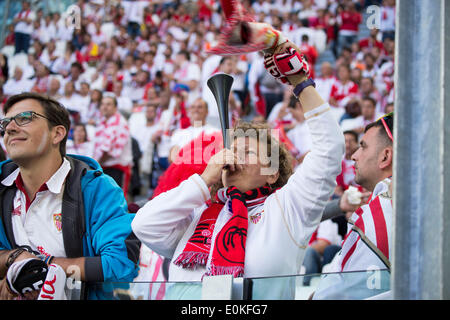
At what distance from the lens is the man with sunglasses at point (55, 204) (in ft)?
7.95

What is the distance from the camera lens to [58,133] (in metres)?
2.70

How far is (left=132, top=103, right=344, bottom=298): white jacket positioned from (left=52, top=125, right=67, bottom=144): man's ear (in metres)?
0.63

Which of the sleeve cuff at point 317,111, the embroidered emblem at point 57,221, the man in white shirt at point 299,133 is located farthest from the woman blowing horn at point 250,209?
the man in white shirt at point 299,133

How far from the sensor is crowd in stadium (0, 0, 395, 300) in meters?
6.70

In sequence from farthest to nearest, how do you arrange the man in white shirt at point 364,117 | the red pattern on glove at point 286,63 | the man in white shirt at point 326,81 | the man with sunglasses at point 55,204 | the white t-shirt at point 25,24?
the white t-shirt at point 25,24 → the man in white shirt at point 326,81 → the man in white shirt at point 364,117 → the man with sunglasses at point 55,204 → the red pattern on glove at point 286,63

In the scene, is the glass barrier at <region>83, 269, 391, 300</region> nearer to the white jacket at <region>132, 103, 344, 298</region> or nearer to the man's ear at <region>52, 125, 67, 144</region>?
the white jacket at <region>132, 103, 344, 298</region>

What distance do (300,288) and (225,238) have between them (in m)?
0.57

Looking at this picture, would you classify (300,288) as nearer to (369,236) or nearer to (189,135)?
(369,236)

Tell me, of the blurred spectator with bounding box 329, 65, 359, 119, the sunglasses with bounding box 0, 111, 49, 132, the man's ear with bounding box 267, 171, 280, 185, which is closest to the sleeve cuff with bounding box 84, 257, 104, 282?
the sunglasses with bounding box 0, 111, 49, 132

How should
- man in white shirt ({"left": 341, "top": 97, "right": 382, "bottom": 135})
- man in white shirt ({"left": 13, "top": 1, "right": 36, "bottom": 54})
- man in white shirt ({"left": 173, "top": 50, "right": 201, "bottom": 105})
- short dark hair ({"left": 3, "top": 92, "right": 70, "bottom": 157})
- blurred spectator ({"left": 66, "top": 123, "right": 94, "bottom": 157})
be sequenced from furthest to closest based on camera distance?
1. man in white shirt ({"left": 13, "top": 1, "right": 36, "bottom": 54})
2. man in white shirt ({"left": 173, "top": 50, "right": 201, "bottom": 105})
3. blurred spectator ({"left": 66, "top": 123, "right": 94, "bottom": 157})
4. man in white shirt ({"left": 341, "top": 97, "right": 382, "bottom": 135})
5. short dark hair ({"left": 3, "top": 92, "right": 70, "bottom": 157})

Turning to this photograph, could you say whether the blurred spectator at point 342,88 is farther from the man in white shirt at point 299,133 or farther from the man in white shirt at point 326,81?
the man in white shirt at point 299,133

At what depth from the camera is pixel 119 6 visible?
15.0m
